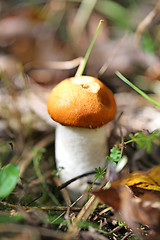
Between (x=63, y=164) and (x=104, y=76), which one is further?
(x=104, y=76)

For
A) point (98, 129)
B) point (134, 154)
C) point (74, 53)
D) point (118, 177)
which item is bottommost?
point (74, 53)

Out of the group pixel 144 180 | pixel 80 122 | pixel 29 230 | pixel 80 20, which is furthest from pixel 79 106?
pixel 80 20

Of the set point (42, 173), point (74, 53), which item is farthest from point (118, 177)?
point (74, 53)

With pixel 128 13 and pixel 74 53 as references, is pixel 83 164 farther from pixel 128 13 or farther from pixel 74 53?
pixel 128 13

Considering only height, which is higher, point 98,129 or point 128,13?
point 128,13

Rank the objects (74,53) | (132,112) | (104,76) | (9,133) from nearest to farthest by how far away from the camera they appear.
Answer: (9,133)
(132,112)
(104,76)
(74,53)

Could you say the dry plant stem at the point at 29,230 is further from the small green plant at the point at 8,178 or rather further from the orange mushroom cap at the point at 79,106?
the orange mushroom cap at the point at 79,106
